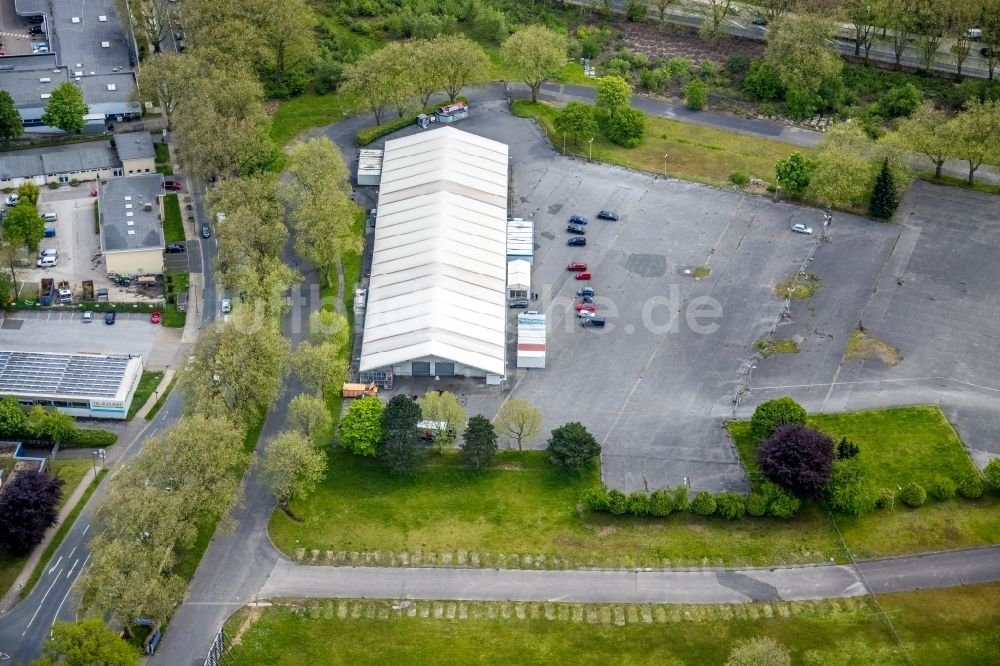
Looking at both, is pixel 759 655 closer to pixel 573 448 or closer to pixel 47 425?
pixel 573 448

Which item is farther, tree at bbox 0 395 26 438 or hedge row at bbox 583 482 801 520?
tree at bbox 0 395 26 438

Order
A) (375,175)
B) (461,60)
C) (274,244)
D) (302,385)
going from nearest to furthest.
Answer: (302,385), (274,244), (375,175), (461,60)

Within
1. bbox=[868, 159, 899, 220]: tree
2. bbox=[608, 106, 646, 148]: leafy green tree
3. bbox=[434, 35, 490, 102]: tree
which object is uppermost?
bbox=[434, 35, 490, 102]: tree

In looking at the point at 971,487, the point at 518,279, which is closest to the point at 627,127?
the point at 518,279

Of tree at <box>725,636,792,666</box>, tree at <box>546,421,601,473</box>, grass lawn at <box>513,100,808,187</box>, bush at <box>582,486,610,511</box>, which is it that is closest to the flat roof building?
tree at <box>546,421,601,473</box>

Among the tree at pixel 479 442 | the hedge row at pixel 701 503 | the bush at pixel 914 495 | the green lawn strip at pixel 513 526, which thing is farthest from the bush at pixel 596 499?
the bush at pixel 914 495

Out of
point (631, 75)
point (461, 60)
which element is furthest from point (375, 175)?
point (631, 75)

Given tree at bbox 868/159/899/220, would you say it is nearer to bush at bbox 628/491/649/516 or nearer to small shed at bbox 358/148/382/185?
bush at bbox 628/491/649/516

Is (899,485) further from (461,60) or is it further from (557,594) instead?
(461,60)

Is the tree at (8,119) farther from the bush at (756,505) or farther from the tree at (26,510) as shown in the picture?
the bush at (756,505)
